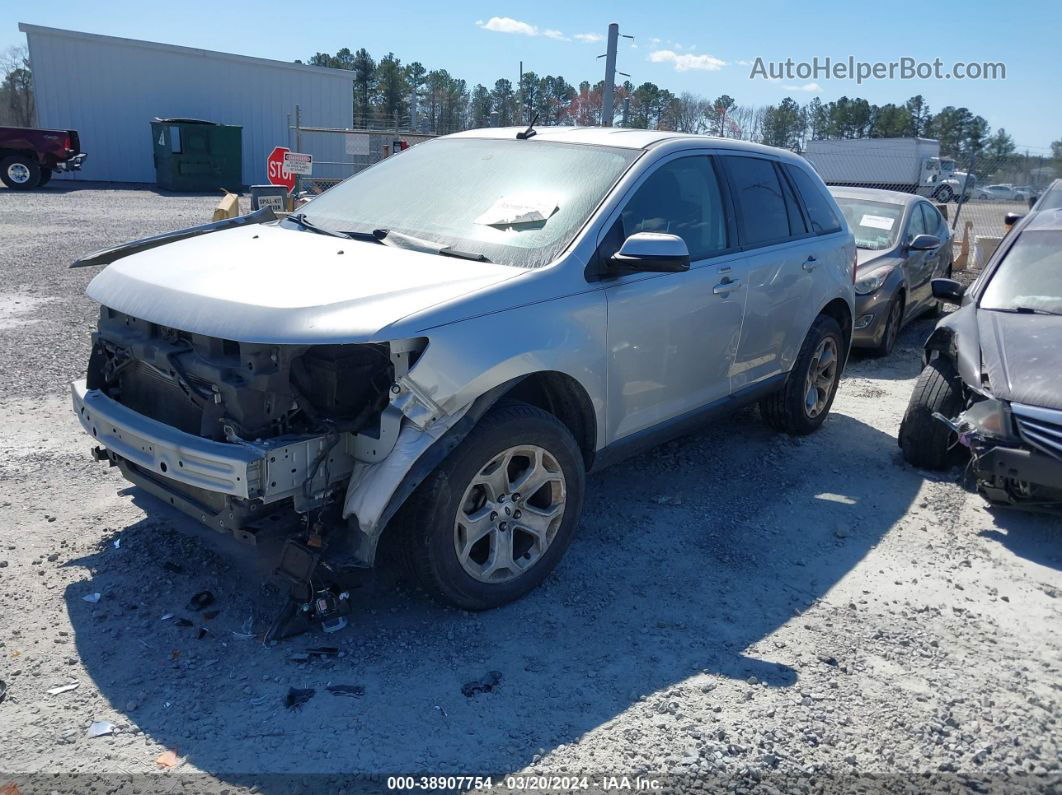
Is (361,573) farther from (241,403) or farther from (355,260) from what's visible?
(355,260)

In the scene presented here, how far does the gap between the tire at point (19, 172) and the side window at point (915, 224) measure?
70.3 ft

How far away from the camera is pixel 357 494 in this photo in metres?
3.27

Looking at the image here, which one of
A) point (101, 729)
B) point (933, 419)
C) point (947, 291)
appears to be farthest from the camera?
point (947, 291)

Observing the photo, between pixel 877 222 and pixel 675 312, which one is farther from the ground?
pixel 877 222

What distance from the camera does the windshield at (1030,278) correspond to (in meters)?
5.61

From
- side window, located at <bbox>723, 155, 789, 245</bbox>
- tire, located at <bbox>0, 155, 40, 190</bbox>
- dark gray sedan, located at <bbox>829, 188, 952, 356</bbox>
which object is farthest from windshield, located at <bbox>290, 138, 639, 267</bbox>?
tire, located at <bbox>0, 155, 40, 190</bbox>

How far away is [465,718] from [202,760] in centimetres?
88

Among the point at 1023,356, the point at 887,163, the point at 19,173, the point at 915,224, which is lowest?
the point at 1023,356

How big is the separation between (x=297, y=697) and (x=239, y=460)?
0.89m

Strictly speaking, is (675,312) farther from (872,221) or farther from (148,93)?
(148,93)

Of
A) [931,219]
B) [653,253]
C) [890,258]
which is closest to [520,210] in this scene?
[653,253]

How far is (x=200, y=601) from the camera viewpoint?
364 centimetres

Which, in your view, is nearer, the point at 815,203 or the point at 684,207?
the point at 684,207

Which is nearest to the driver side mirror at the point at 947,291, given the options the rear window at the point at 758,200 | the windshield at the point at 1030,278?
the windshield at the point at 1030,278
